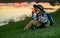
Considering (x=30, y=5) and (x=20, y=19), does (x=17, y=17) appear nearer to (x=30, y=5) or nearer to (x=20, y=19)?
(x=20, y=19)

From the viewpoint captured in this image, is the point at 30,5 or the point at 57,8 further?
the point at 57,8

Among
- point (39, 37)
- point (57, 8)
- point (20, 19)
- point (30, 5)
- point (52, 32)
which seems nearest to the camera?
point (39, 37)

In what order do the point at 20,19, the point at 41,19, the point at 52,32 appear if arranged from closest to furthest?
the point at 52,32
the point at 41,19
the point at 20,19

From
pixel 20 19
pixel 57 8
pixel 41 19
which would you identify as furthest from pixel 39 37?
pixel 57 8

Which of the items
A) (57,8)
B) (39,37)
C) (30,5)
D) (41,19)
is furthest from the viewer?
(57,8)

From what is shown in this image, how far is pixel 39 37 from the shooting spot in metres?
4.04

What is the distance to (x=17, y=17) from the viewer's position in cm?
662

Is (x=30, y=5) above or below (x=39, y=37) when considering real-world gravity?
above

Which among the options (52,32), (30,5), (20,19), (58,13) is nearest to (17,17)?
(20,19)

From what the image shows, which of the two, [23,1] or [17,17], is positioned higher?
[23,1]

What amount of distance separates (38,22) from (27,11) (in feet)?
6.79

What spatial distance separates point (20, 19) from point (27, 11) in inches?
18.6

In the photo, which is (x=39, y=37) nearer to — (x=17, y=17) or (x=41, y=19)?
(x=41, y=19)

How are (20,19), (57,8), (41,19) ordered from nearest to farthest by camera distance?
1. (41,19)
2. (20,19)
3. (57,8)
